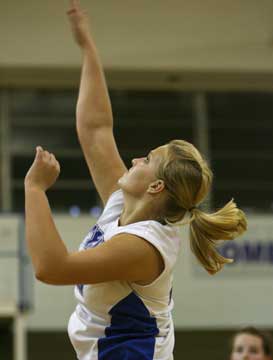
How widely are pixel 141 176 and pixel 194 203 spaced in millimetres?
154

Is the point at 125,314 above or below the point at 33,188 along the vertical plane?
below

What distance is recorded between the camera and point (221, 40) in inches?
376

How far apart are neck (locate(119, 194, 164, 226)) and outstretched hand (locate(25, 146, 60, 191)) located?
0.25 meters

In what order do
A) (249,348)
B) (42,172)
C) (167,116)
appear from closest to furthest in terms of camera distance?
1. (42,172)
2. (249,348)
3. (167,116)

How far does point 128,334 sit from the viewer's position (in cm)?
232

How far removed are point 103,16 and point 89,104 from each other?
6845 mm

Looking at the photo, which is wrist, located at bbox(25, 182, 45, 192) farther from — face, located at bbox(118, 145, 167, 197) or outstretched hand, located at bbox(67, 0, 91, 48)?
outstretched hand, located at bbox(67, 0, 91, 48)

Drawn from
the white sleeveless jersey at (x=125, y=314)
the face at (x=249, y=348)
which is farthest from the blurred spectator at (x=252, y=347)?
the white sleeveless jersey at (x=125, y=314)

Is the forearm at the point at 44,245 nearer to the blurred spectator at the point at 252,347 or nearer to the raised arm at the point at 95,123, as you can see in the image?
the raised arm at the point at 95,123

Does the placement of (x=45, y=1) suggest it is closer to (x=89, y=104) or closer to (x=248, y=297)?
(x=248, y=297)

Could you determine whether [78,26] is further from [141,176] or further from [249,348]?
[249,348]

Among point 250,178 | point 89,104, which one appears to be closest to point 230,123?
point 250,178

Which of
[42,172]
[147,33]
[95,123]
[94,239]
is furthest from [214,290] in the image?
[42,172]

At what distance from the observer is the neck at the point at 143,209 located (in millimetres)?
2360
